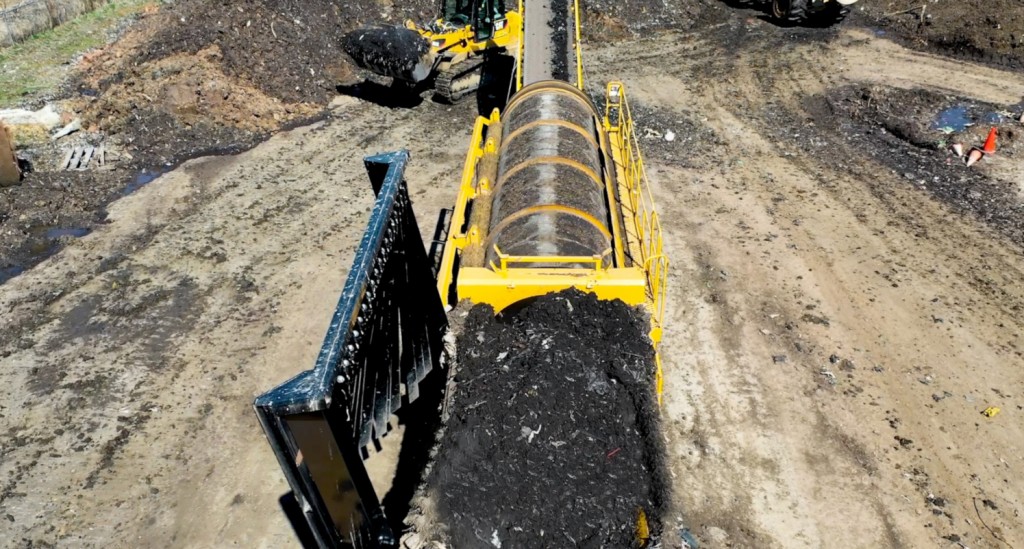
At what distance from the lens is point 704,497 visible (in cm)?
655

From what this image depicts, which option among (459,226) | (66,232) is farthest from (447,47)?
(459,226)

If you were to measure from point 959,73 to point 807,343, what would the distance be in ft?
33.1

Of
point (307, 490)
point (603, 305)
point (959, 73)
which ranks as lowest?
point (959, 73)

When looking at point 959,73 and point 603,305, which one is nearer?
point 603,305

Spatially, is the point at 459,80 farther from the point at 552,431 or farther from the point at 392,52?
the point at 552,431

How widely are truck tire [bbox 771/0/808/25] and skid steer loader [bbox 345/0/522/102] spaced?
7.30m

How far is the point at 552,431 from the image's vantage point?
4746mm

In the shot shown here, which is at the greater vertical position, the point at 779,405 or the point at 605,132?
the point at 605,132

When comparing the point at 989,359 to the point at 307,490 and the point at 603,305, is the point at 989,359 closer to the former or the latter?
the point at 603,305

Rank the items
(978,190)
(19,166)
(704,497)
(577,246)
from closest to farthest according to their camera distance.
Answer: (577,246), (704,497), (978,190), (19,166)

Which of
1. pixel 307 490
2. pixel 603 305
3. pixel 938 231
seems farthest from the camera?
pixel 938 231

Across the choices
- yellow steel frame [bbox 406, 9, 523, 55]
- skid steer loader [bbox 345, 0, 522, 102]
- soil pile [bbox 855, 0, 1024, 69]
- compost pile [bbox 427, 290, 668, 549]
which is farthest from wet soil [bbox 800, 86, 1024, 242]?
compost pile [bbox 427, 290, 668, 549]

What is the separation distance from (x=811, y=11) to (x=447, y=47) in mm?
9402

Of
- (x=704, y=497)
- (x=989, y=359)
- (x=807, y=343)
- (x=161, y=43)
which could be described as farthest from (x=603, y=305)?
(x=161, y=43)
